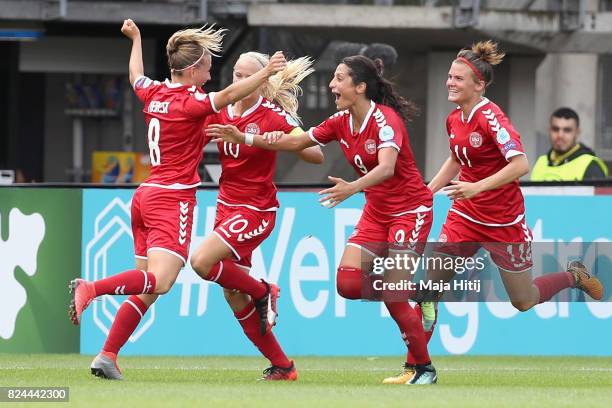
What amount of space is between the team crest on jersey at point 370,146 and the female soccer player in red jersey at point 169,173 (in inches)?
27.3

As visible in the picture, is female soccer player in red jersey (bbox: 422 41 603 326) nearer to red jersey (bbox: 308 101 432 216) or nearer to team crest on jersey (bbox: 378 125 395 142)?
red jersey (bbox: 308 101 432 216)

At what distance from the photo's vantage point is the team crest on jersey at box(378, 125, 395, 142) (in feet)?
30.2

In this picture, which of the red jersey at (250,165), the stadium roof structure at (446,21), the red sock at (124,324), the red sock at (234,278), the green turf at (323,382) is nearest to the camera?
the green turf at (323,382)

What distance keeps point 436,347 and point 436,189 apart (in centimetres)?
281

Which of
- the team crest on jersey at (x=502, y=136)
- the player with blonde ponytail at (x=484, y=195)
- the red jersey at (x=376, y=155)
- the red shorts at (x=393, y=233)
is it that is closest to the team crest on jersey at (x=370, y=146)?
the red jersey at (x=376, y=155)

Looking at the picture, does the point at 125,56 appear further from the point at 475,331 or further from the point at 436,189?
the point at 436,189

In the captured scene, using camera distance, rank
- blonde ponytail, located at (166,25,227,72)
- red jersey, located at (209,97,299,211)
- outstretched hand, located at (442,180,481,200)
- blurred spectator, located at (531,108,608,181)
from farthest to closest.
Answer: blurred spectator, located at (531,108,608,181) < red jersey, located at (209,97,299,211) < blonde ponytail, located at (166,25,227,72) < outstretched hand, located at (442,180,481,200)

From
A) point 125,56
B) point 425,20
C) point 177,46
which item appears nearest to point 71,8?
point 125,56

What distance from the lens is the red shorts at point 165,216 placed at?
9281 millimetres

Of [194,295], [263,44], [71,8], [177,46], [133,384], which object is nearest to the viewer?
[133,384]

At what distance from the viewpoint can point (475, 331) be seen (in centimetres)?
1241

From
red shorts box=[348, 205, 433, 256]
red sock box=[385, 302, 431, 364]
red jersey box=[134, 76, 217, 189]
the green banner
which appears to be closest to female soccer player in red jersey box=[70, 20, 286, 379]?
red jersey box=[134, 76, 217, 189]

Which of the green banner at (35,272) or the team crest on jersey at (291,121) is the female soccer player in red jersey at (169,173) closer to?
the team crest on jersey at (291,121)

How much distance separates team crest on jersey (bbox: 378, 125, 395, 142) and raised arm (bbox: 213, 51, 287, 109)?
717 millimetres
